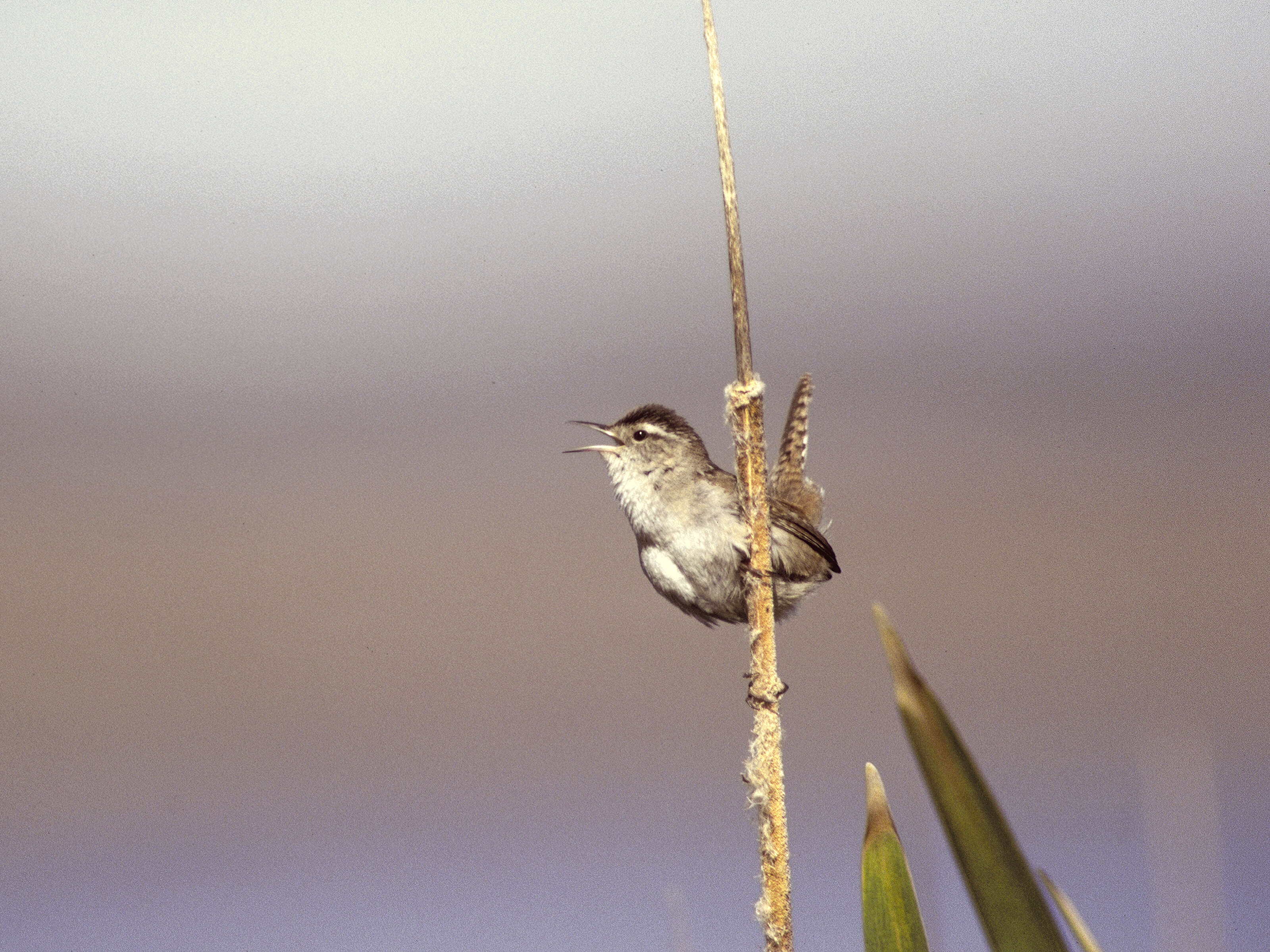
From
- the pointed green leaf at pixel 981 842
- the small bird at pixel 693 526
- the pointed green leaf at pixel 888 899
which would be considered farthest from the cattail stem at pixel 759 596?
the small bird at pixel 693 526

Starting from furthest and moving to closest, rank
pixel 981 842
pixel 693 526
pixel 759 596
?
1. pixel 693 526
2. pixel 759 596
3. pixel 981 842

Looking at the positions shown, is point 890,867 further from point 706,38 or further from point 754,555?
point 706,38

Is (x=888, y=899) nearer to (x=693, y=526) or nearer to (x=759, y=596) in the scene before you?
(x=759, y=596)

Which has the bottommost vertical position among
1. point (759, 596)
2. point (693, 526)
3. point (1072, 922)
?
point (1072, 922)

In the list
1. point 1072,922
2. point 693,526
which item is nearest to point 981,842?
point 1072,922

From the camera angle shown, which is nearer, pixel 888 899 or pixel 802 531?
pixel 888 899

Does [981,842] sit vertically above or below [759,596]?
below
